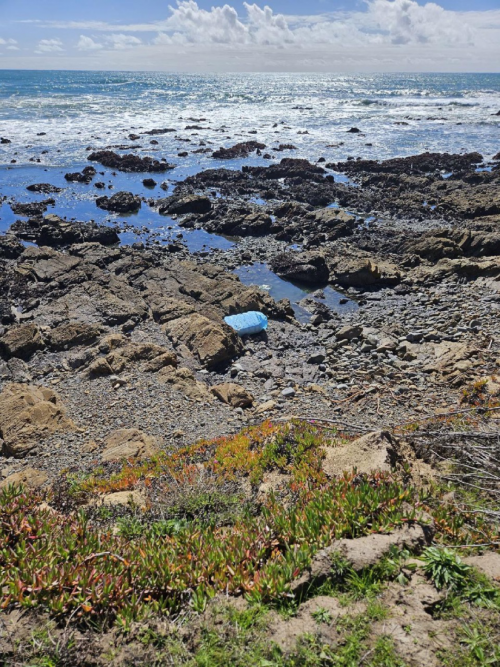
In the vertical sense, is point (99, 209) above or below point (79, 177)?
below

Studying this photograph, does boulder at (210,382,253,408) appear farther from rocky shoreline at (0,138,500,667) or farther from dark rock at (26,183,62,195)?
dark rock at (26,183,62,195)

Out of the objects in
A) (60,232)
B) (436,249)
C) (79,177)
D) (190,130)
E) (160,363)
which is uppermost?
(190,130)

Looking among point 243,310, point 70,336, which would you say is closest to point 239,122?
point 243,310

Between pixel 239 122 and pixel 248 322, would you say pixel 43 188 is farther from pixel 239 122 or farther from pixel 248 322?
pixel 239 122

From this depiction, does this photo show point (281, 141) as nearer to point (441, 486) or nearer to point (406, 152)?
point (406, 152)

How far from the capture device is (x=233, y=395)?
387 inches

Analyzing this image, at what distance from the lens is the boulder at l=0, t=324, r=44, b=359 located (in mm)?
12172

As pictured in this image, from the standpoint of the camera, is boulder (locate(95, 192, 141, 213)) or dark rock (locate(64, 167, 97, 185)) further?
dark rock (locate(64, 167, 97, 185))

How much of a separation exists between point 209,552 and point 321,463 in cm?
216

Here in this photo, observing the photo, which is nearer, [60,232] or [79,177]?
[60,232]

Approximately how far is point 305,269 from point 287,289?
1.11 meters

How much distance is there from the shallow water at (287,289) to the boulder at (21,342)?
8.12m

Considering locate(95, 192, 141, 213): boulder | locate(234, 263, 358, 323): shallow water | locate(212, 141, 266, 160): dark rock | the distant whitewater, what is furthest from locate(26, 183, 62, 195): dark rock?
locate(234, 263, 358, 323): shallow water

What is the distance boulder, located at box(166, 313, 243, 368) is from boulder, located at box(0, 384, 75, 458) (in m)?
3.92
